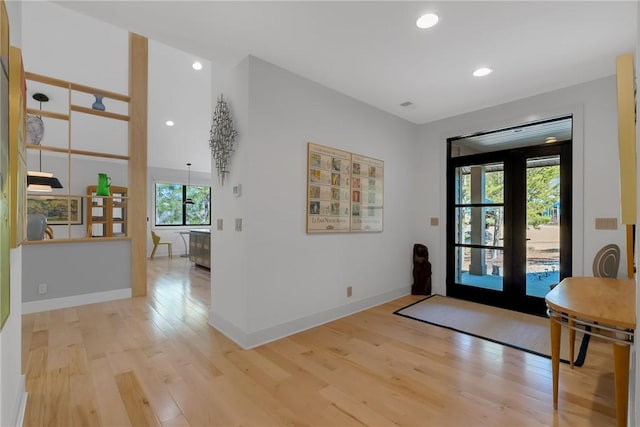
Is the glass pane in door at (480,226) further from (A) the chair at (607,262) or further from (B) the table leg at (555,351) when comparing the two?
(B) the table leg at (555,351)

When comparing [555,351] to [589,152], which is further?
[589,152]

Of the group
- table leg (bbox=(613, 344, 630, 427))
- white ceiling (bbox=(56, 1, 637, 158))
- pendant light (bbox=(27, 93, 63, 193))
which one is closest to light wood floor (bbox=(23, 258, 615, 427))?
table leg (bbox=(613, 344, 630, 427))

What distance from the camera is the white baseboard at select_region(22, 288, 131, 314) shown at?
3289 millimetres

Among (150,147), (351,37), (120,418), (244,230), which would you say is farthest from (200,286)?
(150,147)

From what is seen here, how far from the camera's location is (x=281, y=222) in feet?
8.95

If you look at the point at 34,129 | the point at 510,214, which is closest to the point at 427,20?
the point at 510,214

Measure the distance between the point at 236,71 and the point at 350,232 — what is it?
2042 millimetres

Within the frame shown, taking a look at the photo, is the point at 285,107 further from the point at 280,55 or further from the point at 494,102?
the point at 494,102

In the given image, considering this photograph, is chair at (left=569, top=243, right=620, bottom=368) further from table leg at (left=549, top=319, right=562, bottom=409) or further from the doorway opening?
table leg at (left=549, top=319, right=562, bottom=409)

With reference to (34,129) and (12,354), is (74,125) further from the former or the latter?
(12,354)

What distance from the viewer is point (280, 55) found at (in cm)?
251

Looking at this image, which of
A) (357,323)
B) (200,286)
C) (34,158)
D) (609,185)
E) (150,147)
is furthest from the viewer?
(150,147)

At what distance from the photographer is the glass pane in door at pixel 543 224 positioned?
3.28 meters

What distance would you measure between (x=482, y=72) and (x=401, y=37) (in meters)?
1.09
